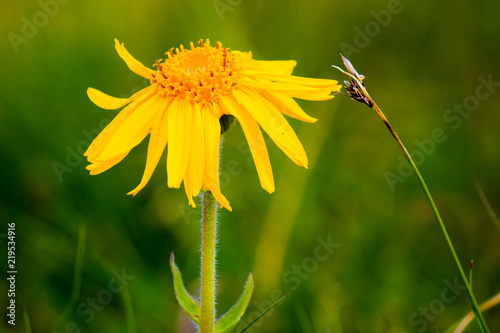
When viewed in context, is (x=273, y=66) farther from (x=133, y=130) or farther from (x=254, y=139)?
(x=133, y=130)

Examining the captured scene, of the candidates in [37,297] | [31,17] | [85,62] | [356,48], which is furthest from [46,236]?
[356,48]

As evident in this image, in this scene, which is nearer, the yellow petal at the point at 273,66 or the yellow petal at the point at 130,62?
the yellow petal at the point at 130,62

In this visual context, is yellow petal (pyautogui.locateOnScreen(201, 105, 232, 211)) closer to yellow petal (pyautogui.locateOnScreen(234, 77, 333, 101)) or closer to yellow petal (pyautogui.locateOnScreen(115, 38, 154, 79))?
yellow petal (pyautogui.locateOnScreen(234, 77, 333, 101))

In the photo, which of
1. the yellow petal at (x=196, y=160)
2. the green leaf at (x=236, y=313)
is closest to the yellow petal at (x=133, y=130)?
the yellow petal at (x=196, y=160)

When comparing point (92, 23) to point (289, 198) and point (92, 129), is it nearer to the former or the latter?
point (92, 129)

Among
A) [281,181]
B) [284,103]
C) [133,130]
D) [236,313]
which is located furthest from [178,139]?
[281,181]

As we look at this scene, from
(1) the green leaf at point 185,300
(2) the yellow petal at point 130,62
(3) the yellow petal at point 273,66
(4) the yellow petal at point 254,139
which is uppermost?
(2) the yellow petal at point 130,62

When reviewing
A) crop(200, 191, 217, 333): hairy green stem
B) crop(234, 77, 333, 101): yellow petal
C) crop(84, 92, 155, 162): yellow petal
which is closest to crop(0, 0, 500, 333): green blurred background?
crop(200, 191, 217, 333): hairy green stem

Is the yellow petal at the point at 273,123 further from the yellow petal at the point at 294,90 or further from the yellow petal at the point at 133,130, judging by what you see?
the yellow petal at the point at 133,130
